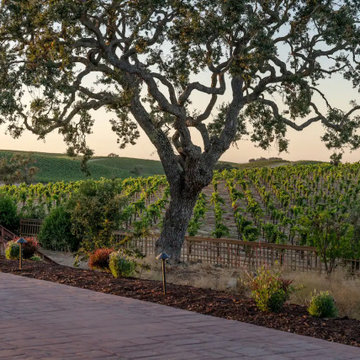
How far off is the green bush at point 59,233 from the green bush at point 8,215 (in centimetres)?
357

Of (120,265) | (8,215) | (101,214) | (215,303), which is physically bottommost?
(215,303)

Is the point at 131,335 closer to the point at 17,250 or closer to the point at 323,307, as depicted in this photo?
the point at 323,307

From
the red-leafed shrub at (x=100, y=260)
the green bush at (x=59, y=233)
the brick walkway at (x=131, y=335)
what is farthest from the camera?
the green bush at (x=59, y=233)

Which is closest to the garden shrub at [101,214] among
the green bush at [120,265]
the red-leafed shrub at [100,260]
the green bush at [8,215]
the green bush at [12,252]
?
the green bush at [12,252]

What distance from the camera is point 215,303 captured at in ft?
36.2

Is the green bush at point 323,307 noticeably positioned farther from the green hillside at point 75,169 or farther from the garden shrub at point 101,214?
the green hillside at point 75,169

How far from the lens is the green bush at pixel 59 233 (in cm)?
2569

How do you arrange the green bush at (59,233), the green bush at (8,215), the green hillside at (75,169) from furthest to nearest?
the green hillside at (75,169) < the green bush at (8,215) < the green bush at (59,233)

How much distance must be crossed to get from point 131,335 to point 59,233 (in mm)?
17992

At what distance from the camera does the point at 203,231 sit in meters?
32.6

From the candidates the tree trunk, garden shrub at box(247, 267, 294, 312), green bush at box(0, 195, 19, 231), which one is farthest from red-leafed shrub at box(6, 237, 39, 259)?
garden shrub at box(247, 267, 294, 312)

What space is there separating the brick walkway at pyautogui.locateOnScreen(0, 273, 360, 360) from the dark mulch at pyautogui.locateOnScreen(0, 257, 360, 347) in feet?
1.45

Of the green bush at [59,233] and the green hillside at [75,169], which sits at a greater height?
the green hillside at [75,169]

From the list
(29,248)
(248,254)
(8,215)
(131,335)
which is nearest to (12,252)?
(29,248)
